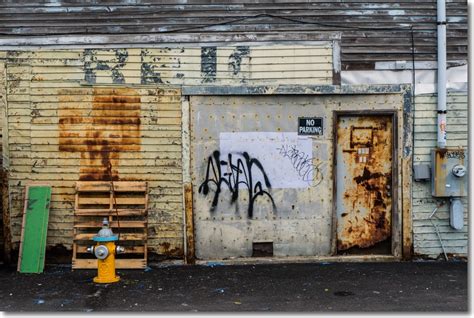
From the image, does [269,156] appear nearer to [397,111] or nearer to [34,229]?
[397,111]

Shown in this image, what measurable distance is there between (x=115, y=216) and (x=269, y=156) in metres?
2.47

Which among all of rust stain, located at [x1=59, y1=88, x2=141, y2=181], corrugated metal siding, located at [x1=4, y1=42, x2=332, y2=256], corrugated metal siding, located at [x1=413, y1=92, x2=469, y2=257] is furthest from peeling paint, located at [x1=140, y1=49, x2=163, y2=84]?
corrugated metal siding, located at [x1=413, y1=92, x2=469, y2=257]

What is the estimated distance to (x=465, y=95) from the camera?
1039 cm

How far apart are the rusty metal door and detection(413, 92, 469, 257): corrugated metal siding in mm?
417

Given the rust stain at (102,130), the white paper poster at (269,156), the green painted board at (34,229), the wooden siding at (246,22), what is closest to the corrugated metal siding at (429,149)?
the wooden siding at (246,22)

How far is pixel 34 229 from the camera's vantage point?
9.93 meters

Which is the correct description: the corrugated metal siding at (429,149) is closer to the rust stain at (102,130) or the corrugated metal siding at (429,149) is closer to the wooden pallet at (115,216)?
the wooden pallet at (115,216)

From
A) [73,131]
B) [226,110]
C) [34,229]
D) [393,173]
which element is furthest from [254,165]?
[34,229]

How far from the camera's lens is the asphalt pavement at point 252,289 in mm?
7848

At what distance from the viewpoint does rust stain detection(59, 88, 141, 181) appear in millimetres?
10227

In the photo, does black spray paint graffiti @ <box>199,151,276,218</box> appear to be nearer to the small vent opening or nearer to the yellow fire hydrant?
the small vent opening

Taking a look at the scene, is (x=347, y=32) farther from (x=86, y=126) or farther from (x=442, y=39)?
(x=86, y=126)

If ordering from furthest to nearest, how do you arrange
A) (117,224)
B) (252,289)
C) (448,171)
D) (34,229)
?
(448,171)
(117,224)
(34,229)
(252,289)

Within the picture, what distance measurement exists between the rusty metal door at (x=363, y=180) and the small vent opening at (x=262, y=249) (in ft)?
3.47
